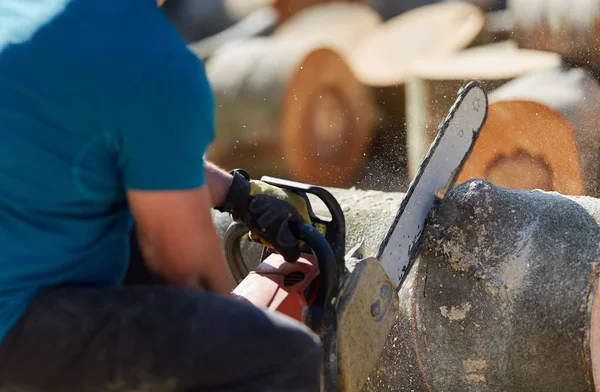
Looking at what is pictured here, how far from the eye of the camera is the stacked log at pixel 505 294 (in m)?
1.84

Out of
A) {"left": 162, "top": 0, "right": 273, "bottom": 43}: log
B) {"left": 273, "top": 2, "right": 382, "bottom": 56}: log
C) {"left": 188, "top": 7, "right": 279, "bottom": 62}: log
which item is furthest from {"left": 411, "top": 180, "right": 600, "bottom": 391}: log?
{"left": 162, "top": 0, "right": 273, "bottom": 43}: log

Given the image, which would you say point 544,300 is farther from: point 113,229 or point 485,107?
point 113,229

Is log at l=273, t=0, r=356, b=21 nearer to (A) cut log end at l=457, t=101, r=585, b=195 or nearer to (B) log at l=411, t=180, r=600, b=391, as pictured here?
(A) cut log end at l=457, t=101, r=585, b=195

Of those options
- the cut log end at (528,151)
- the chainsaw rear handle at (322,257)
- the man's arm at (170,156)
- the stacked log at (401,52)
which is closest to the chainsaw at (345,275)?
the chainsaw rear handle at (322,257)

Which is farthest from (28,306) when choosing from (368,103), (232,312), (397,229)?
(368,103)

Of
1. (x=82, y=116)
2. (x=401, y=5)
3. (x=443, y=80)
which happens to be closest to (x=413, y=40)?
(x=401, y=5)

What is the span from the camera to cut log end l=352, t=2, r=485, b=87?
4391 mm

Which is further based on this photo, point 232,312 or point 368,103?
point 368,103

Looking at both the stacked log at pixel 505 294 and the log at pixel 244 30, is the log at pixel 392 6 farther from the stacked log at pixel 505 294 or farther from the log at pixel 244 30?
the stacked log at pixel 505 294

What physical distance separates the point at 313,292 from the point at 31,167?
73 cm

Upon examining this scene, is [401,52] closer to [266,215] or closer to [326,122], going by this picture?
[326,122]

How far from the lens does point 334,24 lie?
4988 millimetres

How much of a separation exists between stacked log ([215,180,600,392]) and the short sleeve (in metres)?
0.89

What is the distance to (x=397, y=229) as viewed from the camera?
194 cm
